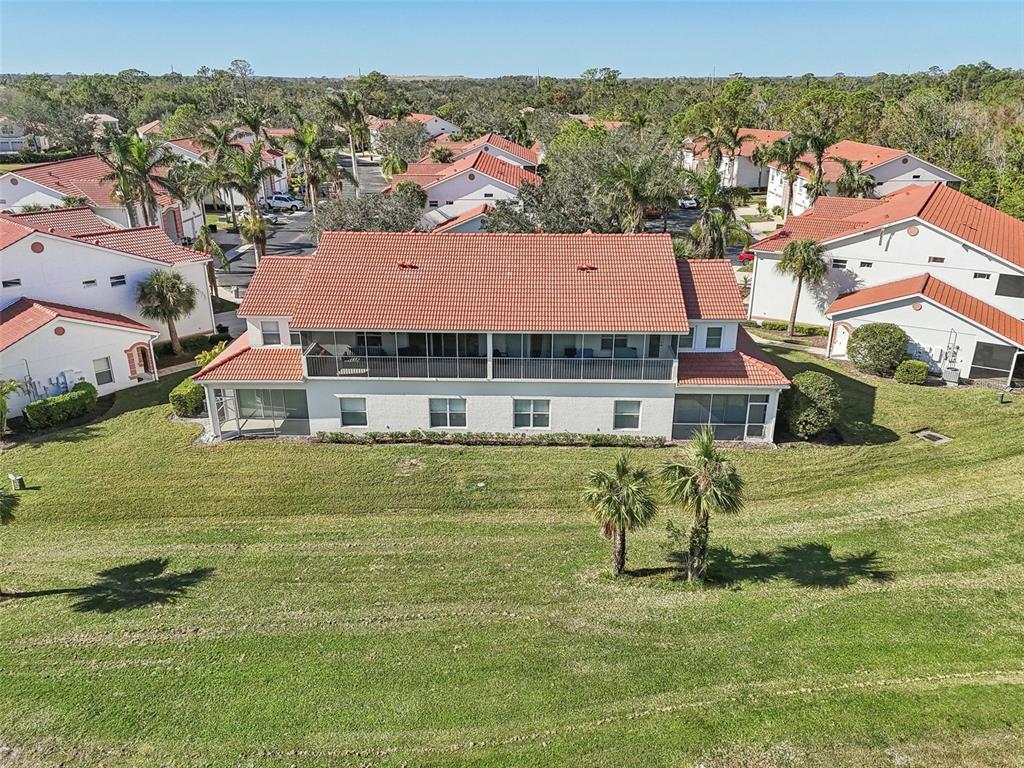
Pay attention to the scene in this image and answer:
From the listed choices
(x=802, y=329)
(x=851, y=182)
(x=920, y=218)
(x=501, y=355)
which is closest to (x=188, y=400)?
(x=501, y=355)

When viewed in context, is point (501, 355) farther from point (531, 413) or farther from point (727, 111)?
point (727, 111)

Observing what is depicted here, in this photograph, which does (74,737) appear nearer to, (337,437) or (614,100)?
(337,437)

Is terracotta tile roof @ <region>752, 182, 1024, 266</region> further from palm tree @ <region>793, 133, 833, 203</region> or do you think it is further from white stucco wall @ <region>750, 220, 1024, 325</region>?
palm tree @ <region>793, 133, 833, 203</region>

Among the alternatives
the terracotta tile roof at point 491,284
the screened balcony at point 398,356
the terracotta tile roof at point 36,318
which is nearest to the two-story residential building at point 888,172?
the terracotta tile roof at point 491,284

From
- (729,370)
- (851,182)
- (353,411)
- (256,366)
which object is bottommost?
(353,411)

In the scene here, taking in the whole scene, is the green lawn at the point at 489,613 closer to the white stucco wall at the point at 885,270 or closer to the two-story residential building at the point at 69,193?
the white stucco wall at the point at 885,270
